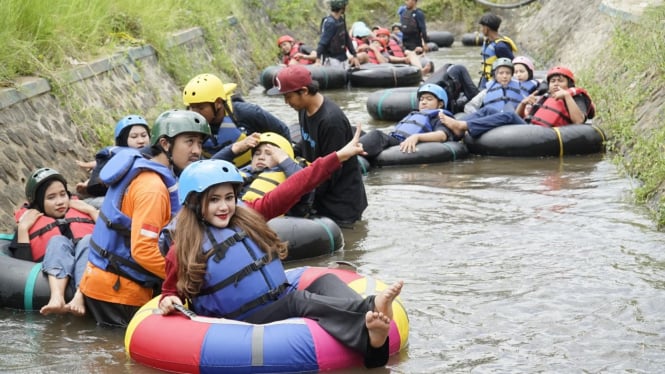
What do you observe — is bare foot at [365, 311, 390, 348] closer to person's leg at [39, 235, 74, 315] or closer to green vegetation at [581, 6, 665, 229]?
person's leg at [39, 235, 74, 315]

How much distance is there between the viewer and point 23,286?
7.11 metres

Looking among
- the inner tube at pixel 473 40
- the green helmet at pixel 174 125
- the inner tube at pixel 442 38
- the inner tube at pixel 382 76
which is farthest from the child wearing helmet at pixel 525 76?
the inner tube at pixel 473 40

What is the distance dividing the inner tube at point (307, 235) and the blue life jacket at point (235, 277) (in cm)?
215

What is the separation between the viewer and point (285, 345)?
563cm

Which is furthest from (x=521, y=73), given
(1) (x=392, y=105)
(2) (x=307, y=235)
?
(2) (x=307, y=235)

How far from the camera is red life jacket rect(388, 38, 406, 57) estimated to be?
2120cm

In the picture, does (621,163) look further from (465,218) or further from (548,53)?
(548,53)

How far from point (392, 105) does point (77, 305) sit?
8.49 m

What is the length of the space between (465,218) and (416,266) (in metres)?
1.55

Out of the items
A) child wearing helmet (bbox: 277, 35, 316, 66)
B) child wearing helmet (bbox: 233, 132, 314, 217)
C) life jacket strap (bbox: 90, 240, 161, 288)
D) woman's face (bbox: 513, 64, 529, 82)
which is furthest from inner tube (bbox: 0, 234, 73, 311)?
child wearing helmet (bbox: 277, 35, 316, 66)

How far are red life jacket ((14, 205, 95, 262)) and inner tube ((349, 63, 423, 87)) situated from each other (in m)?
11.4

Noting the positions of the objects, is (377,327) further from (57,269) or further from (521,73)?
(521,73)

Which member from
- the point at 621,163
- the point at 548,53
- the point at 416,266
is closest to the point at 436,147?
the point at 621,163

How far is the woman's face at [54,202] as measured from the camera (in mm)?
7652
